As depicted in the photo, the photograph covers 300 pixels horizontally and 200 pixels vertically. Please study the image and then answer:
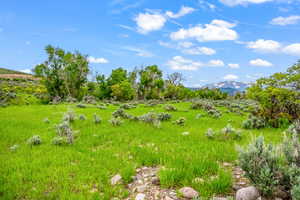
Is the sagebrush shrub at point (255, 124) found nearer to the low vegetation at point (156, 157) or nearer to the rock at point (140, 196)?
the low vegetation at point (156, 157)

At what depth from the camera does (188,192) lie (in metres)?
3.17

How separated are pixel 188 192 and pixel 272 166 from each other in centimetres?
153

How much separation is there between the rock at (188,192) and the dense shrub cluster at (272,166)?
3.33ft

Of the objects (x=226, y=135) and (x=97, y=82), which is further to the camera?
(x=97, y=82)

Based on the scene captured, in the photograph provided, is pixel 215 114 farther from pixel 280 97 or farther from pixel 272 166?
pixel 272 166

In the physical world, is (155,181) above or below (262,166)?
below

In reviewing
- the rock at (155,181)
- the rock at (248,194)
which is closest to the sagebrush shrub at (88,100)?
the rock at (155,181)

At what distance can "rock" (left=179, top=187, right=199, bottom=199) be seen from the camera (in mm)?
3116

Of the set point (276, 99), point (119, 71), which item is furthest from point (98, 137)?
point (119, 71)

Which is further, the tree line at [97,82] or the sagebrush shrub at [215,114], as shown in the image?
the tree line at [97,82]

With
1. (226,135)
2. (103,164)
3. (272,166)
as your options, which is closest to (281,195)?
(272,166)

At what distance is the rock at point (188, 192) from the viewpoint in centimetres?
312

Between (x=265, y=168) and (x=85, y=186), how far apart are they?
3.40 metres

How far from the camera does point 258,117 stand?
9742mm
